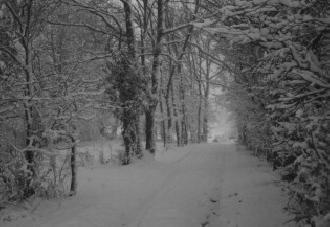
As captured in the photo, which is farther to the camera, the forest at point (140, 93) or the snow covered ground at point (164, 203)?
the snow covered ground at point (164, 203)

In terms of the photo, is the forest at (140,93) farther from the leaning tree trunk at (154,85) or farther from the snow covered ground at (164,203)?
the snow covered ground at (164,203)

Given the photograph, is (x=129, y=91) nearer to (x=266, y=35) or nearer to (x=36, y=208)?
(x=36, y=208)

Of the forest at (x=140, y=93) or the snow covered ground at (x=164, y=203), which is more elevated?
the forest at (x=140, y=93)

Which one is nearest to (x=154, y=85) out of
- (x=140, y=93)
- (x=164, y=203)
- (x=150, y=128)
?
(x=140, y=93)

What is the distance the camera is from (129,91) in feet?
50.9

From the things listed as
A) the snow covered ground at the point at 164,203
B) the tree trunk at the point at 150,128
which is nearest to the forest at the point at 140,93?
the tree trunk at the point at 150,128

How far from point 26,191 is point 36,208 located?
0.67 metres

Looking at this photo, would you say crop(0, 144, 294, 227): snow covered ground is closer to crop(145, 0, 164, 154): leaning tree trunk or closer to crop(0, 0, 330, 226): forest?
crop(0, 0, 330, 226): forest

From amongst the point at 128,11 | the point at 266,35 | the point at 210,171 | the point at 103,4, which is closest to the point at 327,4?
the point at 266,35

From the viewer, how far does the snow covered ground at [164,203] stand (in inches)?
299

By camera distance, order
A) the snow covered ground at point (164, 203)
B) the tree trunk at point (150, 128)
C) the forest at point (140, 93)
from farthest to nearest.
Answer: the tree trunk at point (150, 128) → the snow covered ground at point (164, 203) → the forest at point (140, 93)

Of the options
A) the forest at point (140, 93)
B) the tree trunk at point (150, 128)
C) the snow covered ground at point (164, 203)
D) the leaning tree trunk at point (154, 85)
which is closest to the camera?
the forest at point (140, 93)

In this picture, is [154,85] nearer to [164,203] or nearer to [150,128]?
[150,128]

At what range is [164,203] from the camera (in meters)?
9.12
